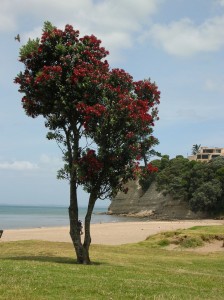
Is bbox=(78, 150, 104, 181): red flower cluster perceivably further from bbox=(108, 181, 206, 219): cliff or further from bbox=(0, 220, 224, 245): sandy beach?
bbox=(108, 181, 206, 219): cliff

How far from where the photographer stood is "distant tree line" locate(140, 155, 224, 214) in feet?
306

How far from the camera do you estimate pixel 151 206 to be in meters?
118

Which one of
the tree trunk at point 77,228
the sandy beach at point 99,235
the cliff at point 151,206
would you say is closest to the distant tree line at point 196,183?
the cliff at point 151,206

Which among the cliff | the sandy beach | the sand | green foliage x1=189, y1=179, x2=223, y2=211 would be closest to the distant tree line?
green foliage x1=189, y1=179, x2=223, y2=211

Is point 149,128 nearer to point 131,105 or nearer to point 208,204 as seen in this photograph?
point 131,105

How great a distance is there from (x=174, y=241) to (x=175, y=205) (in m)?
78.9

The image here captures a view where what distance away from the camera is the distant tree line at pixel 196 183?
93.3 meters

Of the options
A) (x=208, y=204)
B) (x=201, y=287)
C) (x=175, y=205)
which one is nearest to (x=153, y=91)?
(x=201, y=287)

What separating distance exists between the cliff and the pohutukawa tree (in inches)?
3336

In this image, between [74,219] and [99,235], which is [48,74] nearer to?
[74,219]

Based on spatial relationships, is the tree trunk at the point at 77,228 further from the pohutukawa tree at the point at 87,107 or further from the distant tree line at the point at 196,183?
the distant tree line at the point at 196,183

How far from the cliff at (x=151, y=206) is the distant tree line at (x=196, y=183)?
97.7 inches

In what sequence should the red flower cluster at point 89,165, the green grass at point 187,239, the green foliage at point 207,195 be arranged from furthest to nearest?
the green foliage at point 207,195 → the green grass at point 187,239 → the red flower cluster at point 89,165

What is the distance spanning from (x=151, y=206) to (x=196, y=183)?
23277 mm
